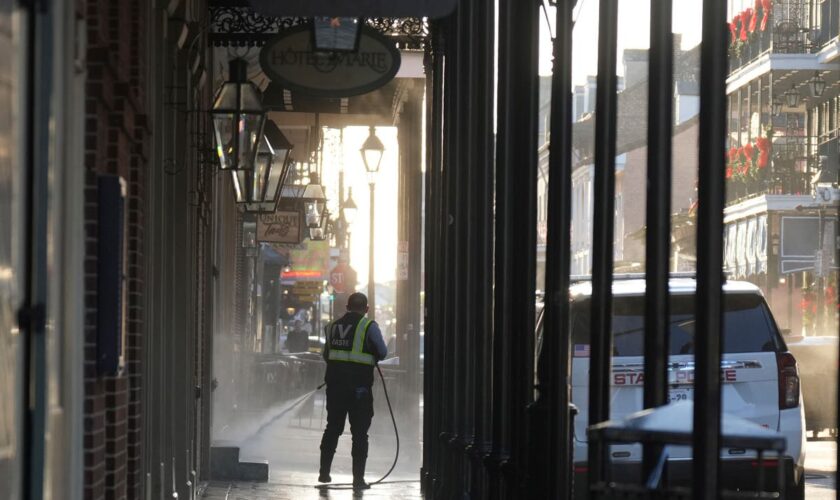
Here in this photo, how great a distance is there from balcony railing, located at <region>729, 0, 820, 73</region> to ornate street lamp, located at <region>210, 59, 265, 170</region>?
136 ft

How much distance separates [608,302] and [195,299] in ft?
21.5

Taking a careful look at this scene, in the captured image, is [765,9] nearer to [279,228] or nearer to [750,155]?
[750,155]

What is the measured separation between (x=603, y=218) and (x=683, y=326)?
4501mm

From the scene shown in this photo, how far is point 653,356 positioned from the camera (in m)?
5.46

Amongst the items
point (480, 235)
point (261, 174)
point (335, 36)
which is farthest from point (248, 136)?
point (261, 174)

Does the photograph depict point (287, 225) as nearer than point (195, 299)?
No

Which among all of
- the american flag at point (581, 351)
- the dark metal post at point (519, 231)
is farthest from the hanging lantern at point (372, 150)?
the dark metal post at point (519, 231)

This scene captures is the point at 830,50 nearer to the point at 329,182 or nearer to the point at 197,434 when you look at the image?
the point at 329,182

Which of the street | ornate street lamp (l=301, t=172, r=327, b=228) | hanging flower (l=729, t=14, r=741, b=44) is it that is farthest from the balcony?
the street

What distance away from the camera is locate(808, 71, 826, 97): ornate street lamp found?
157 feet

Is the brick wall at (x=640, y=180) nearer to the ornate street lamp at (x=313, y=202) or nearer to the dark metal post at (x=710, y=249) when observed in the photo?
the ornate street lamp at (x=313, y=202)

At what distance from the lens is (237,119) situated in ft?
35.5

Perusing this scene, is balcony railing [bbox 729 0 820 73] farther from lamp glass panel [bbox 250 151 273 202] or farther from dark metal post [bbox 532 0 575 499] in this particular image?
dark metal post [bbox 532 0 575 499]

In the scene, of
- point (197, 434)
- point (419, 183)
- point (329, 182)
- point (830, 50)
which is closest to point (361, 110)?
point (419, 183)
